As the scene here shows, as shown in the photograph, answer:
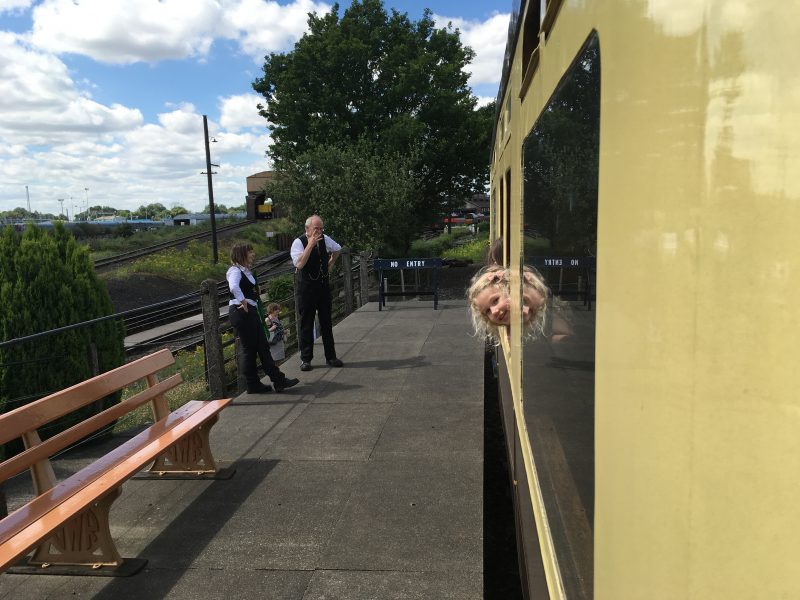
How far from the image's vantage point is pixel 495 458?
5.43m

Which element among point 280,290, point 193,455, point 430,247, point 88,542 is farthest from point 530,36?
point 430,247

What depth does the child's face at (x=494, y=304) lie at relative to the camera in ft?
9.94

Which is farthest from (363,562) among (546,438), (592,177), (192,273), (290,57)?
(192,273)

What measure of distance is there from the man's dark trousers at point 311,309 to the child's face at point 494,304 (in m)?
3.39

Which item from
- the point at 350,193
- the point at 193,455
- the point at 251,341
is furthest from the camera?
the point at 350,193

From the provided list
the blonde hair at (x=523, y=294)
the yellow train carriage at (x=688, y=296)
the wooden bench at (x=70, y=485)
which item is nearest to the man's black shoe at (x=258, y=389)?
the wooden bench at (x=70, y=485)

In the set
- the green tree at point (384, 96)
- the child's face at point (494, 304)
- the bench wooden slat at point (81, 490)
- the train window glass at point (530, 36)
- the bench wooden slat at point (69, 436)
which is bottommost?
the bench wooden slat at point (81, 490)

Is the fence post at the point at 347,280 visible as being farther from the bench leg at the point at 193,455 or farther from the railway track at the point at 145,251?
the railway track at the point at 145,251

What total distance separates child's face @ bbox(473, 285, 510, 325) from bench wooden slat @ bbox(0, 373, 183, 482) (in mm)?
2087

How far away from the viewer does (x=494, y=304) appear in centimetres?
304

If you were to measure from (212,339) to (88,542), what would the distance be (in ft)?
10.2

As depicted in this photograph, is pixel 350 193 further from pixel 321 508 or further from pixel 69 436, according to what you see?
pixel 69 436

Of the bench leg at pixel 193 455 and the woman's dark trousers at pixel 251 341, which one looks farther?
the woman's dark trousers at pixel 251 341

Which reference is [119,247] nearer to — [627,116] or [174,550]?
[174,550]
